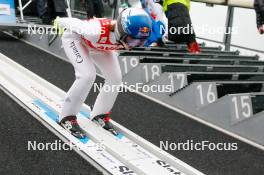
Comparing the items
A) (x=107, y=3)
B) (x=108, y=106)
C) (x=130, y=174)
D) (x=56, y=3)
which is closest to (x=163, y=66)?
(x=108, y=106)

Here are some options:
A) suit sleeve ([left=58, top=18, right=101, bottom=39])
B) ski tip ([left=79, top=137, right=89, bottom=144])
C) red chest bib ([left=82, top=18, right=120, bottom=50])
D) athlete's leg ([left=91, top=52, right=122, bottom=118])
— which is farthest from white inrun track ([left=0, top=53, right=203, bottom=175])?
suit sleeve ([left=58, top=18, right=101, bottom=39])

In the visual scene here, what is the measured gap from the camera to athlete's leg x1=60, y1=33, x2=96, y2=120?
4.23 meters

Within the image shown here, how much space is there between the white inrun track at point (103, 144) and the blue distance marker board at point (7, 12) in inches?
144

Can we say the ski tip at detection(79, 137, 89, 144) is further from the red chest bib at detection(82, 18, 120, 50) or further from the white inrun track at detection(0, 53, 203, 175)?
the red chest bib at detection(82, 18, 120, 50)

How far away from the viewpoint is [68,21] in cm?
431

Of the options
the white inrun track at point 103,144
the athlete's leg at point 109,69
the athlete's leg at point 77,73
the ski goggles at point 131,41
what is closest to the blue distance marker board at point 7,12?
the white inrun track at point 103,144

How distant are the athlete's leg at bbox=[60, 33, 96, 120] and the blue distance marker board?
527 centimetres

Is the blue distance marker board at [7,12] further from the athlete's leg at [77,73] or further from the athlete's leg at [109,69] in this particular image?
the athlete's leg at [109,69]

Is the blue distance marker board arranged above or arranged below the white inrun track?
above

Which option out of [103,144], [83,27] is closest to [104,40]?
[83,27]

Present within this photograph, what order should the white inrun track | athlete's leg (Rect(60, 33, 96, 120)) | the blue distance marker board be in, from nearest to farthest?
the white inrun track
athlete's leg (Rect(60, 33, 96, 120))
the blue distance marker board

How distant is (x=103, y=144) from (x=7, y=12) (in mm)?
6158

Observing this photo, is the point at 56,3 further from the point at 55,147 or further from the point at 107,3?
the point at 55,147

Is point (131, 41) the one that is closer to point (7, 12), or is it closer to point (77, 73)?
point (77, 73)
